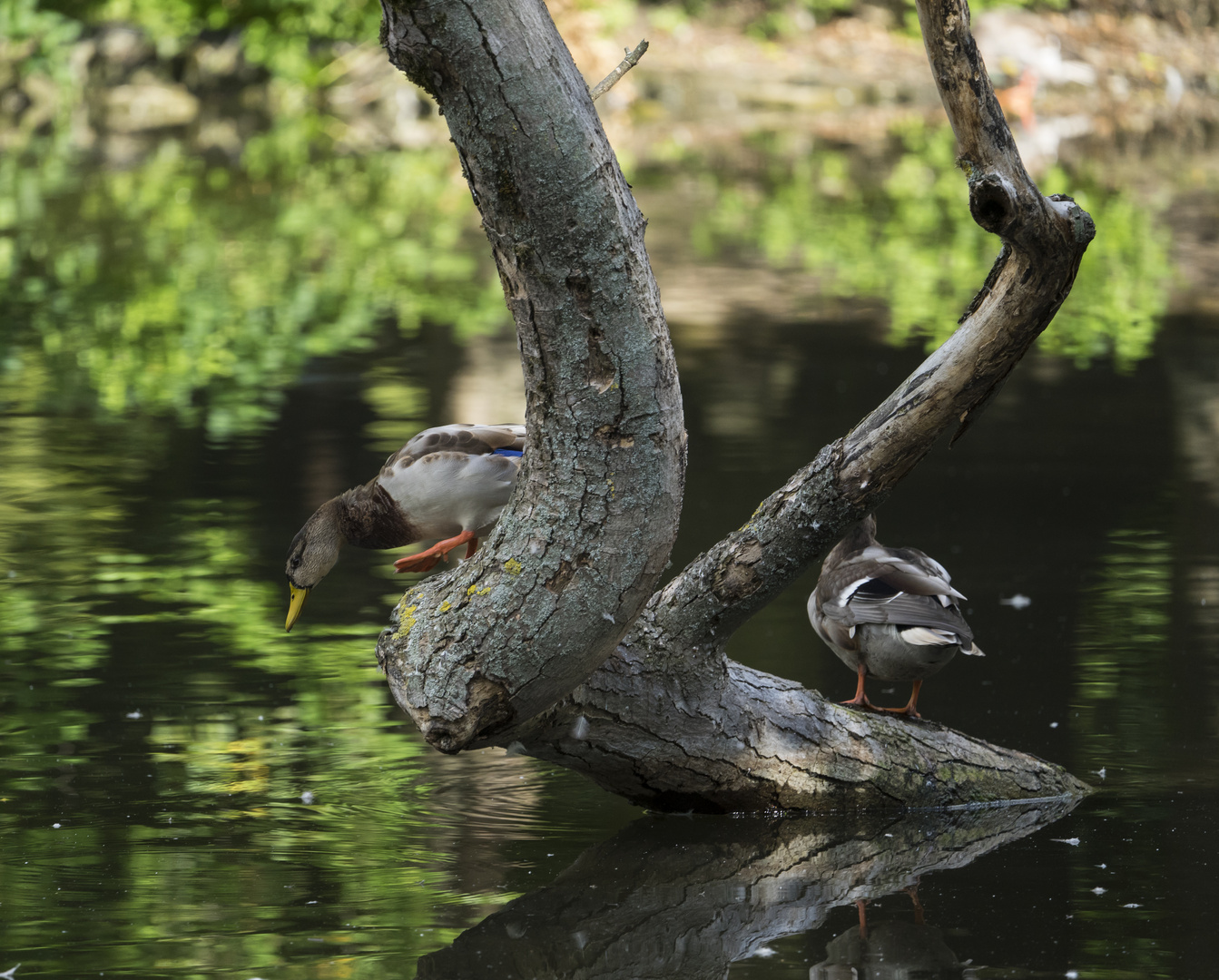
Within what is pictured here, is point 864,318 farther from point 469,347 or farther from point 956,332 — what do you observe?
point 956,332

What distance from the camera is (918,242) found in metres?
15.4

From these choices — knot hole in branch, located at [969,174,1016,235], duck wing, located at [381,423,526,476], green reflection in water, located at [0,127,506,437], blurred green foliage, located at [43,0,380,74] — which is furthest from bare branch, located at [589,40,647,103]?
blurred green foliage, located at [43,0,380,74]

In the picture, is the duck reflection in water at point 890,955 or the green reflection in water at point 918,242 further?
the green reflection in water at point 918,242

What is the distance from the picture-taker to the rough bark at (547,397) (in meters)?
3.42

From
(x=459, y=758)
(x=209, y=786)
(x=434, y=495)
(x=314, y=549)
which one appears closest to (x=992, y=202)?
(x=434, y=495)

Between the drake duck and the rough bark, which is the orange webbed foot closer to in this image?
the rough bark

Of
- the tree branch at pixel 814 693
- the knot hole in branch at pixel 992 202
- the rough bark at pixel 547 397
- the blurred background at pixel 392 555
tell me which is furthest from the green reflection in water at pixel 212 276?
the knot hole in branch at pixel 992 202

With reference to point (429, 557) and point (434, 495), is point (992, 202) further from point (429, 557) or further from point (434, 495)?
point (429, 557)

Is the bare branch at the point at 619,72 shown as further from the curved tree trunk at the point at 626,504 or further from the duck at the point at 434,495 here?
the duck at the point at 434,495

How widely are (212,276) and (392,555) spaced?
6831 millimetres

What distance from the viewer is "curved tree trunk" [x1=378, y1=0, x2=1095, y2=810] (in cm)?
348

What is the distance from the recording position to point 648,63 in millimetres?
31500

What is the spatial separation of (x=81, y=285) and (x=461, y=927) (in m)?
10.5

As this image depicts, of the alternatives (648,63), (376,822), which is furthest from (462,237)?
(648,63)
